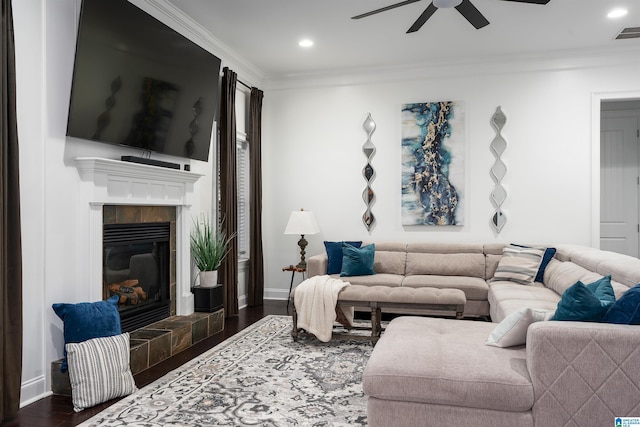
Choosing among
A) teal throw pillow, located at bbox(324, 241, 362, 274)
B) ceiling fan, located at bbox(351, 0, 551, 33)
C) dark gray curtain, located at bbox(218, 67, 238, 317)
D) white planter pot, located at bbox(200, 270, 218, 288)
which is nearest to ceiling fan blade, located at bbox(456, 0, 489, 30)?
ceiling fan, located at bbox(351, 0, 551, 33)

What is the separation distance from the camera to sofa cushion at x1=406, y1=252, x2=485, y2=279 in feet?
17.4

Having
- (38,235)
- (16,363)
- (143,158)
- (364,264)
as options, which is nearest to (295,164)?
(364,264)

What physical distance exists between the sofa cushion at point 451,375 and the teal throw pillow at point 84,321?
179cm

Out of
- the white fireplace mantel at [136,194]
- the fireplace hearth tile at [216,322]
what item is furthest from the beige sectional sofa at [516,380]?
the fireplace hearth tile at [216,322]

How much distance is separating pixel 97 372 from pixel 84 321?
1.10 ft

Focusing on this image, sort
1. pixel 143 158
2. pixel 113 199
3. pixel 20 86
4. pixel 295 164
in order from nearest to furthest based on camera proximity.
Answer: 1. pixel 20 86
2. pixel 113 199
3. pixel 143 158
4. pixel 295 164

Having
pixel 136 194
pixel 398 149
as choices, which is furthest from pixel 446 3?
pixel 398 149

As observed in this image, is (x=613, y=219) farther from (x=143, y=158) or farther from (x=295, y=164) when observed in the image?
(x=143, y=158)

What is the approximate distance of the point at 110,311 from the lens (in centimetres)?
318

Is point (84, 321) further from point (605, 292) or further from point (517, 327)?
point (605, 292)

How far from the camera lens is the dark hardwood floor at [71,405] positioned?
262cm

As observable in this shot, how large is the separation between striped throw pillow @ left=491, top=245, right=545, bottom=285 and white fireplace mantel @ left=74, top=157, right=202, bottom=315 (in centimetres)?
315

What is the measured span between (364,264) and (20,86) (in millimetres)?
3576

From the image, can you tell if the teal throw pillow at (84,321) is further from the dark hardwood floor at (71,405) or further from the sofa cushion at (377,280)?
the sofa cushion at (377,280)
